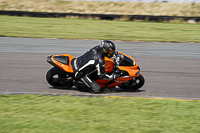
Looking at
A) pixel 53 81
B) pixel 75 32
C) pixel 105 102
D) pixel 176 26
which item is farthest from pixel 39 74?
pixel 176 26

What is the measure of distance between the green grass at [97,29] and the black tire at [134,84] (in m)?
10.5

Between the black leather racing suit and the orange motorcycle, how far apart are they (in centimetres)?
16

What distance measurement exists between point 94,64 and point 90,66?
14 cm

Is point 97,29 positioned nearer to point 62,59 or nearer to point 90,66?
point 62,59

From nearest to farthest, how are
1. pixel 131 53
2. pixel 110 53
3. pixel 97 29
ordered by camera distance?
pixel 110 53, pixel 131 53, pixel 97 29

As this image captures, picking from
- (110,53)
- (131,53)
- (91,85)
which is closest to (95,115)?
(91,85)

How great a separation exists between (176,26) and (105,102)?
18.8 m

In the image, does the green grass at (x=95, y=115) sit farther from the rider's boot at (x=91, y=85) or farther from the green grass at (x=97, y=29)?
the green grass at (x=97, y=29)

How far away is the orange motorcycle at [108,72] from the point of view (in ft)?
26.5

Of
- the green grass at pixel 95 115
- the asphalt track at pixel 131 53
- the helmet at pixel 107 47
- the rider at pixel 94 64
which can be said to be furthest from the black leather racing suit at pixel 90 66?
the green grass at pixel 95 115

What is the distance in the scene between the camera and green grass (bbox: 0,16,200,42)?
19.6 metres

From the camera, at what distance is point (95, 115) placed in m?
5.93

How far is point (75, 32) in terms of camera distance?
2130 cm

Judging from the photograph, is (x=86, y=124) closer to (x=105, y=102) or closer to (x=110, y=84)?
Result: (x=105, y=102)
